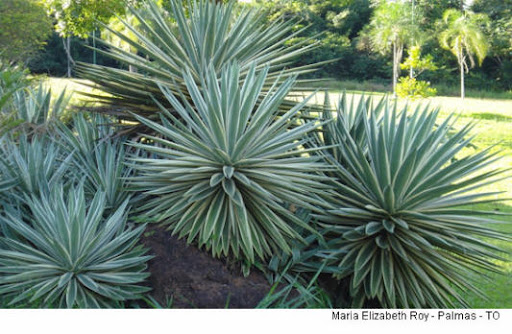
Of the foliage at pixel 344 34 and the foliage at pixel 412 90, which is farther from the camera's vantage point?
the foliage at pixel 344 34

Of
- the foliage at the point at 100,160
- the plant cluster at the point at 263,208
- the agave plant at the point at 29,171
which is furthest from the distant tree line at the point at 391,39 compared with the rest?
the plant cluster at the point at 263,208

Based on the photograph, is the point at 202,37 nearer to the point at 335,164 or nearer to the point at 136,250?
the point at 335,164

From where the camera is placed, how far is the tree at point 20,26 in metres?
12.9

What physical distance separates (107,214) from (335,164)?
1.80 m

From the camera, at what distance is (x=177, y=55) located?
4.27 m

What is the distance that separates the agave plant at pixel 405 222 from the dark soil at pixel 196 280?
2.03 ft

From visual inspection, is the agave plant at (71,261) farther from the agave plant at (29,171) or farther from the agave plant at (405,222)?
the agave plant at (405,222)

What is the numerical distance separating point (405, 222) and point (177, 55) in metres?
2.27

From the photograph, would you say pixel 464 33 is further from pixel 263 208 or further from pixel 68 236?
pixel 68 236

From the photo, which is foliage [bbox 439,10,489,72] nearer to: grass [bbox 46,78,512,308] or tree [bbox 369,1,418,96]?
tree [bbox 369,1,418,96]

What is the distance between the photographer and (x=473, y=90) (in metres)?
27.1

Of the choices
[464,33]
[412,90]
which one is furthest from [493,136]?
[464,33]

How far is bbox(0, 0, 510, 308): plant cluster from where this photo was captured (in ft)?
10.8
